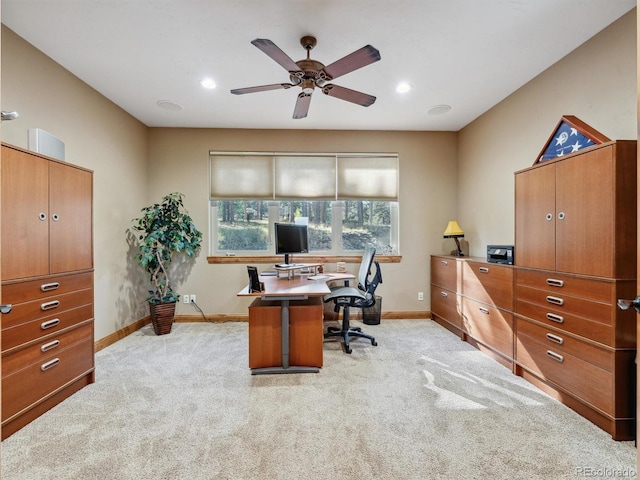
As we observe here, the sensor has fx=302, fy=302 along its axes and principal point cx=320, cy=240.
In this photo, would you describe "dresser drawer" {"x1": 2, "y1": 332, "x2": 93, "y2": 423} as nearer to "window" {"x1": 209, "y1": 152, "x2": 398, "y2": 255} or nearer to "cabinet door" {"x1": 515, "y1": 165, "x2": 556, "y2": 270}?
"window" {"x1": 209, "y1": 152, "x2": 398, "y2": 255}

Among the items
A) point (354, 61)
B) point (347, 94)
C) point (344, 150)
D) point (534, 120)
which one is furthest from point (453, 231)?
point (354, 61)

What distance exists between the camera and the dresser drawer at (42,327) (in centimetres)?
185

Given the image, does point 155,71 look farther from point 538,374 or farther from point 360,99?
point 538,374

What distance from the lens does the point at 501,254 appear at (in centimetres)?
293

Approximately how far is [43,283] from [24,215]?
1.54 ft

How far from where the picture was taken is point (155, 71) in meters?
2.82

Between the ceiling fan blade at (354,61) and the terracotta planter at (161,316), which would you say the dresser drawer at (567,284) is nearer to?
the ceiling fan blade at (354,61)

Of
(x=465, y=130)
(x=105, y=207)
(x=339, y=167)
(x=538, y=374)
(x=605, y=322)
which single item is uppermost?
(x=465, y=130)

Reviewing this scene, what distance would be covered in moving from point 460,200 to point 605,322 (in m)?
2.81

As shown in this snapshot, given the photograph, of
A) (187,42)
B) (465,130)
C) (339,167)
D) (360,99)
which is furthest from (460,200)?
(187,42)

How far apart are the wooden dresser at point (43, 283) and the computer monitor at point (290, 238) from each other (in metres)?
1.73

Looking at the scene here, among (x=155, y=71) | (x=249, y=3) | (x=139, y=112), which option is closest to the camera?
(x=249, y=3)

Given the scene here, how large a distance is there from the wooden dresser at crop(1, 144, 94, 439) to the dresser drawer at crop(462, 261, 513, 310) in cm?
359

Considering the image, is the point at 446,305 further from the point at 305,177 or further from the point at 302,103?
the point at 302,103
